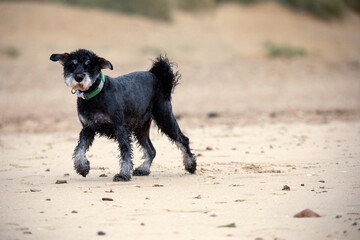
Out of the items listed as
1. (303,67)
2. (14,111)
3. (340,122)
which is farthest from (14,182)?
(303,67)

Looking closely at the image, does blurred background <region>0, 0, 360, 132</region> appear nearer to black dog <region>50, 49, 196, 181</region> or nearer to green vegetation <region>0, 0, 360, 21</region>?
green vegetation <region>0, 0, 360, 21</region>

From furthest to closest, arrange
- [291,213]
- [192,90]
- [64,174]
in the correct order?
[192,90], [64,174], [291,213]

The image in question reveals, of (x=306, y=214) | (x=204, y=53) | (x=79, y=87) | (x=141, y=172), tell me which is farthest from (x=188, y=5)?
(x=306, y=214)

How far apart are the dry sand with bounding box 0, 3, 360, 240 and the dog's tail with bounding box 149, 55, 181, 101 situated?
1130mm

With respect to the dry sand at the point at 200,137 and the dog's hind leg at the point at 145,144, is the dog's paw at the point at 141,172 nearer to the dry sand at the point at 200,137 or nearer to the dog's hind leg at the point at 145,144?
the dog's hind leg at the point at 145,144

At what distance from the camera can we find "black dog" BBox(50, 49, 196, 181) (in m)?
8.52

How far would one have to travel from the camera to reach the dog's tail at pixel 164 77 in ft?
31.5

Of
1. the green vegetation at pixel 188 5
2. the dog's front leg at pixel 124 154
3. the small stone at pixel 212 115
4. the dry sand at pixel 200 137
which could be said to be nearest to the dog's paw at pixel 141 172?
the dry sand at pixel 200 137

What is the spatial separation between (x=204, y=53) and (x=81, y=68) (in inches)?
830

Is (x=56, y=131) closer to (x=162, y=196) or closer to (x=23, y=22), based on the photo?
(x=162, y=196)

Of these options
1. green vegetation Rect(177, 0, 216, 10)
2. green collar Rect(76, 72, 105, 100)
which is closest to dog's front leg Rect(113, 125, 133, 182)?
green collar Rect(76, 72, 105, 100)

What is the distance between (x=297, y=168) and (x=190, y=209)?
300 cm

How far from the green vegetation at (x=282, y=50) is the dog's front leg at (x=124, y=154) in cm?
2196

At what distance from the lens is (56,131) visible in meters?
15.2
